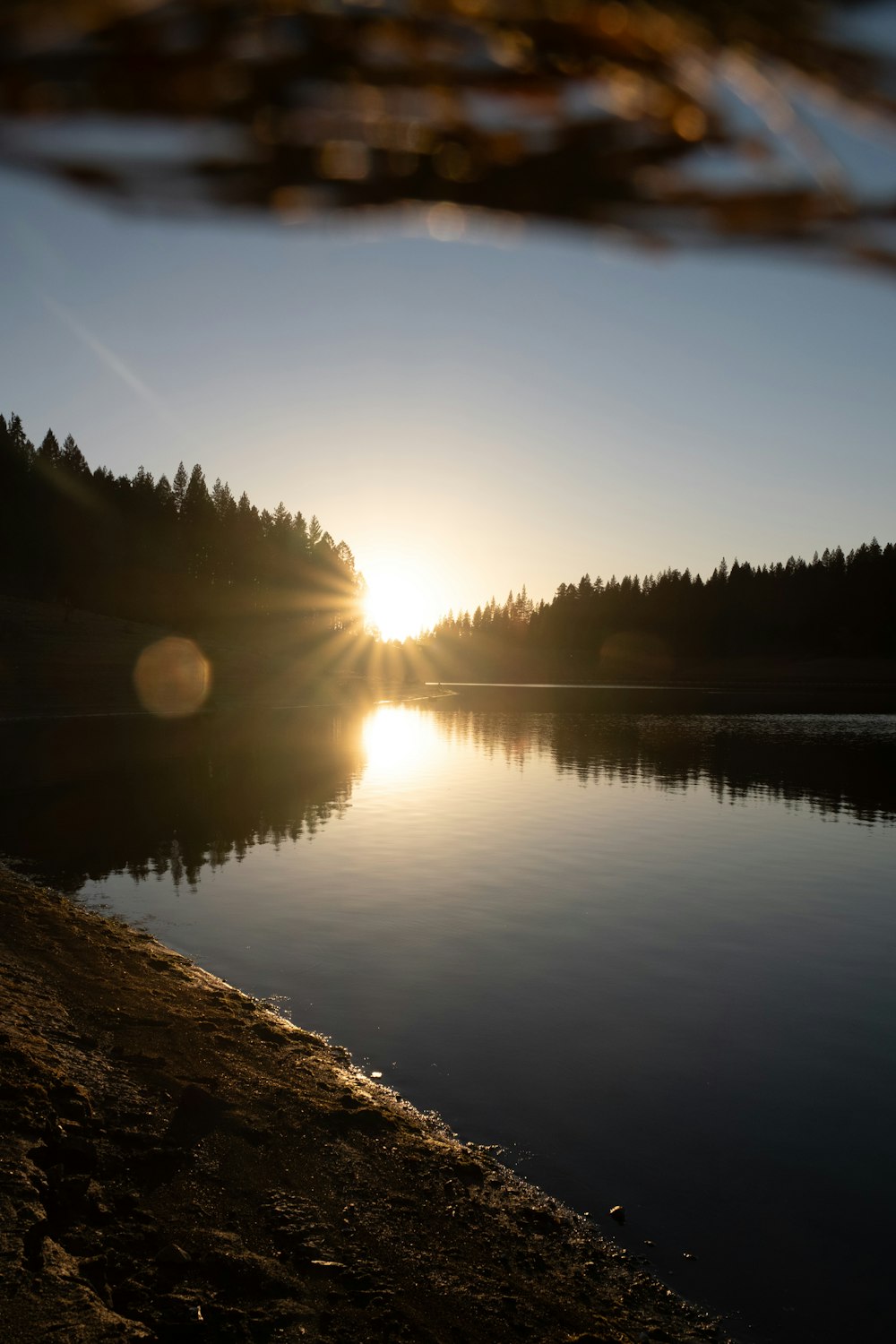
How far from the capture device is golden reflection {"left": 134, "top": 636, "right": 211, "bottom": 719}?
75.6m

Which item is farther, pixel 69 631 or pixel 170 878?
pixel 69 631

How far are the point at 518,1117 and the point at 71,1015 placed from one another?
5315 millimetres

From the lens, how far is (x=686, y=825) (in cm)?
2820

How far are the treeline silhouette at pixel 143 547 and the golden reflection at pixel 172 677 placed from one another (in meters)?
12.6

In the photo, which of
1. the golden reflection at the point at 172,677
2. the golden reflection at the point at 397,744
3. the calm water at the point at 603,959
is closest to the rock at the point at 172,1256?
the calm water at the point at 603,959

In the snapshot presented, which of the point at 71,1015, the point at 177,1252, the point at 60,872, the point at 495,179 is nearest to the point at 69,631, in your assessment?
the point at 60,872

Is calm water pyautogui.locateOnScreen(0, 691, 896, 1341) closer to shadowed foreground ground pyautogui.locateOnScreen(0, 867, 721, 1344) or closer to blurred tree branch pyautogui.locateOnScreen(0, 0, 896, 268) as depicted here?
shadowed foreground ground pyautogui.locateOnScreen(0, 867, 721, 1344)

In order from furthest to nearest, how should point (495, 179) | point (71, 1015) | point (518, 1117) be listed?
point (71, 1015) < point (518, 1117) < point (495, 179)

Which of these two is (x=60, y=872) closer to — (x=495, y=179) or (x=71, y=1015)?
(x=71, y=1015)

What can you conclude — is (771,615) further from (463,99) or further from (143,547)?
(463,99)

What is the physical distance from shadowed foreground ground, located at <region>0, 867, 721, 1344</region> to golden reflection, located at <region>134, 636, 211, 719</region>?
6129cm

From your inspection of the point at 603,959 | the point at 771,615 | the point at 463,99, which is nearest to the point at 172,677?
the point at 603,959

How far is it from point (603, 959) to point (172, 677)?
79003 millimetres

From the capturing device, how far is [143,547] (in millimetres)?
116062
